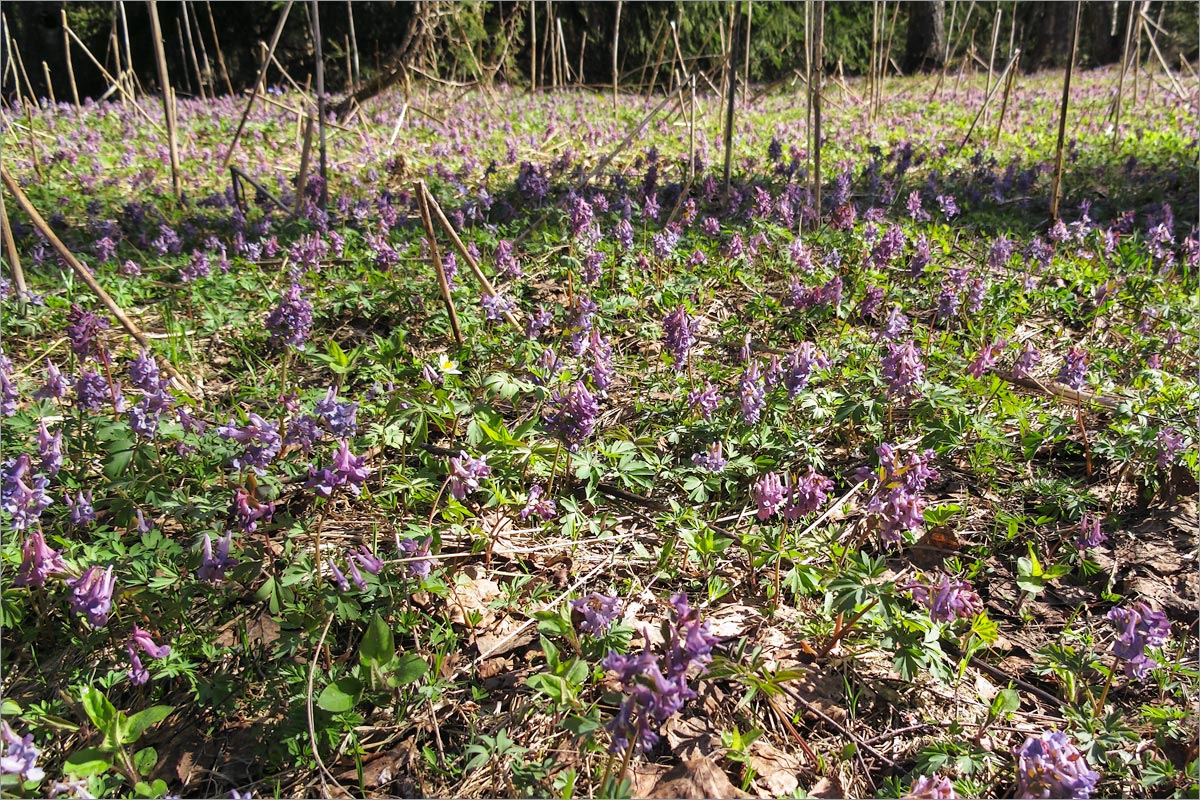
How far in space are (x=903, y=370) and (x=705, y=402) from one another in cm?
81

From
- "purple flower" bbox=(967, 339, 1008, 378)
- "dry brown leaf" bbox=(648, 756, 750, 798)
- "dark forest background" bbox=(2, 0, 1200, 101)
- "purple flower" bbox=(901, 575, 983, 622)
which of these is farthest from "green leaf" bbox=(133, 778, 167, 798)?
"dark forest background" bbox=(2, 0, 1200, 101)

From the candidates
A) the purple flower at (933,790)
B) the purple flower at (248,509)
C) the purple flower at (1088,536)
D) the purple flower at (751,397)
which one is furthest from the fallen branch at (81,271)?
the purple flower at (1088,536)

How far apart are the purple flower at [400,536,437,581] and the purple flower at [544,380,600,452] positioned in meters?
0.61

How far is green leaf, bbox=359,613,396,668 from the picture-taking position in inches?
83.8

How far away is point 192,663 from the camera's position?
7.55 ft

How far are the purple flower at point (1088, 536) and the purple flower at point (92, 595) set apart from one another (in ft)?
10.3

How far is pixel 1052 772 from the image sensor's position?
1.85m

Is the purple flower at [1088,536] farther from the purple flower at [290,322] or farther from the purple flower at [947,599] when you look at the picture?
the purple flower at [290,322]

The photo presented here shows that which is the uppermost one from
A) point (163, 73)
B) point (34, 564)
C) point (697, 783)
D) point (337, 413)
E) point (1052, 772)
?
point (163, 73)

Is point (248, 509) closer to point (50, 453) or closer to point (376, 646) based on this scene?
point (376, 646)

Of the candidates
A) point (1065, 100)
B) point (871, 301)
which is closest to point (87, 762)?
point (871, 301)

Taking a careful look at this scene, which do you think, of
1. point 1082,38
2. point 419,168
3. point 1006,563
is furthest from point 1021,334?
point 1082,38

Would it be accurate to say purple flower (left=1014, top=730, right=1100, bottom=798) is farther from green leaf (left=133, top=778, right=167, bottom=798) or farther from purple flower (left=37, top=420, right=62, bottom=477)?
purple flower (left=37, top=420, right=62, bottom=477)

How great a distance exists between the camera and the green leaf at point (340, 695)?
2.03 metres
